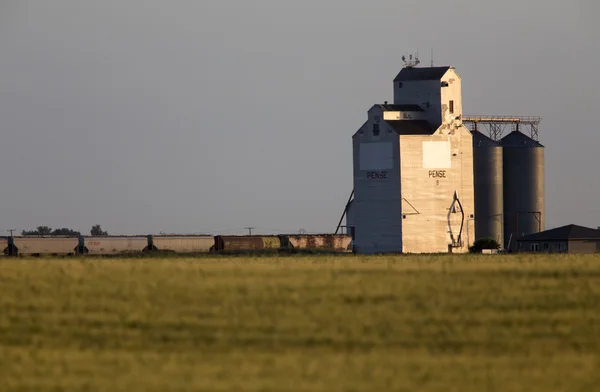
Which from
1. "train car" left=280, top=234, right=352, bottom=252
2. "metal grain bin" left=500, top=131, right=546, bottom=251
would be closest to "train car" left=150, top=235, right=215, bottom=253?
"train car" left=280, top=234, right=352, bottom=252

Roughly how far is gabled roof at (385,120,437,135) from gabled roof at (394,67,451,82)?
438cm

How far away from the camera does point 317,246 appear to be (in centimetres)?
10100

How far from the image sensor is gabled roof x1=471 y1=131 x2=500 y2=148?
109 m

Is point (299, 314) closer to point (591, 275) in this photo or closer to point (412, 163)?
point (591, 275)

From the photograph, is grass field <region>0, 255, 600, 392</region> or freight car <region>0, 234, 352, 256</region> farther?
freight car <region>0, 234, 352, 256</region>

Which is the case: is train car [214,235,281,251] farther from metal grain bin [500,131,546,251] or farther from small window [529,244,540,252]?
metal grain bin [500,131,546,251]

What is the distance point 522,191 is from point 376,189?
16995 millimetres

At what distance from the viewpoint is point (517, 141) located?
371ft

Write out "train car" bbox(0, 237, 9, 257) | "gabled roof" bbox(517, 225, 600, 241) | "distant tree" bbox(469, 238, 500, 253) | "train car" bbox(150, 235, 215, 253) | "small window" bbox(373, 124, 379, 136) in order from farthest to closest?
"distant tree" bbox(469, 238, 500, 253)
"small window" bbox(373, 124, 379, 136)
"gabled roof" bbox(517, 225, 600, 241)
"train car" bbox(150, 235, 215, 253)
"train car" bbox(0, 237, 9, 257)

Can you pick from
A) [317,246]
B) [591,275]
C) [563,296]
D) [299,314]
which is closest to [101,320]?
[299,314]

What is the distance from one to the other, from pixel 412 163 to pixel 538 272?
184ft

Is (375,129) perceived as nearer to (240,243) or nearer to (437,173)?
(437,173)

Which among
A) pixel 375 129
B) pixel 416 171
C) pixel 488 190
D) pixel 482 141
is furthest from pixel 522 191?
pixel 375 129

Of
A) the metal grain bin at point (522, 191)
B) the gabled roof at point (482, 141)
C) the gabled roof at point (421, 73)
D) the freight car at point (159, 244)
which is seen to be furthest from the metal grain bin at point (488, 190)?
the freight car at point (159, 244)
